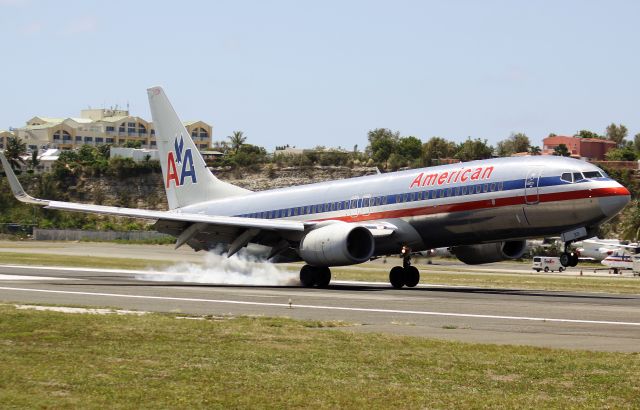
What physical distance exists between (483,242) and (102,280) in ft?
50.3

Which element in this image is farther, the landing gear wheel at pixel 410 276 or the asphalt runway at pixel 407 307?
the landing gear wheel at pixel 410 276

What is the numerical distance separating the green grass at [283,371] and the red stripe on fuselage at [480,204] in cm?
1629

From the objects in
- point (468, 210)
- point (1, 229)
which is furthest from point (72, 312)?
point (1, 229)

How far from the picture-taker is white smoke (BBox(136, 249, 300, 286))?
4491cm

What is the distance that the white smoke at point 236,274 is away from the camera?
147ft

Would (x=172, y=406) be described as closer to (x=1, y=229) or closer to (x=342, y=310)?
(x=342, y=310)

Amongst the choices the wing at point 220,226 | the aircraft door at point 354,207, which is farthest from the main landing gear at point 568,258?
the aircraft door at point 354,207

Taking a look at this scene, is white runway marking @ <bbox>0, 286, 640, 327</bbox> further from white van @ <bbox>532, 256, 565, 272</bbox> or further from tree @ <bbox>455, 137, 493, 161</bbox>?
tree @ <bbox>455, 137, 493, 161</bbox>

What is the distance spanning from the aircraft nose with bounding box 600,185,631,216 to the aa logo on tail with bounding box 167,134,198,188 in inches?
817

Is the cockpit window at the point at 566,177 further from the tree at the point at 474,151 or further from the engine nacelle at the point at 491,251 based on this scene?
the tree at the point at 474,151

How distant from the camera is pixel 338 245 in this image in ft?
127

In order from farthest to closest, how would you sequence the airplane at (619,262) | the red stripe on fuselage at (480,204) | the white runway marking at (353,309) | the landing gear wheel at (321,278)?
1. the airplane at (619,262)
2. the landing gear wheel at (321,278)
3. the red stripe on fuselage at (480,204)
4. the white runway marking at (353,309)

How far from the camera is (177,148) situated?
163 feet

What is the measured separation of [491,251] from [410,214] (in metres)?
4.53
